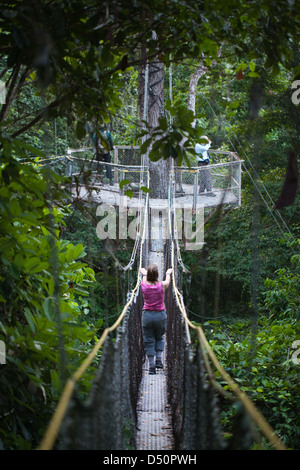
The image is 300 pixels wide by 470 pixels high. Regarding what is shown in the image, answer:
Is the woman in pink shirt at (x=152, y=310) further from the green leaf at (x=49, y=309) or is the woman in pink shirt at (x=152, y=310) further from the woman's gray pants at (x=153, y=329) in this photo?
the green leaf at (x=49, y=309)

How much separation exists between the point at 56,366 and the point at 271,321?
13.0 feet

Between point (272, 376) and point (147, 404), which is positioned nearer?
point (147, 404)

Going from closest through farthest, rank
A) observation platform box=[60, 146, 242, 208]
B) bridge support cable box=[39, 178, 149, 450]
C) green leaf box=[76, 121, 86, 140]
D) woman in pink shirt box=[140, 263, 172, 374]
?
bridge support cable box=[39, 178, 149, 450] → green leaf box=[76, 121, 86, 140] → woman in pink shirt box=[140, 263, 172, 374] → observation platform box=[60, 146, 242, 208]

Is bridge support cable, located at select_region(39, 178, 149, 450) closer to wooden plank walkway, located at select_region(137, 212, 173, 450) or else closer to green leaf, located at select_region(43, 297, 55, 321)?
green leaf, located at select_region(43, 297, 55, 321)

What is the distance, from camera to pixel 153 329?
4172mm

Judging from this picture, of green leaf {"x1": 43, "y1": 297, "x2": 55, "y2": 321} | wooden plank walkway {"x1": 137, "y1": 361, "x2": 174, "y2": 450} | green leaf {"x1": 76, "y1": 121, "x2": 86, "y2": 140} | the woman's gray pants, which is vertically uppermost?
green leaf {"x1": 76, "y1": 121, "x2": 86, "y2": 140}

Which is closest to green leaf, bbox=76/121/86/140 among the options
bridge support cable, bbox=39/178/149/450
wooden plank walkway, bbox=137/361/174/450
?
bridge support cable, bbox=39/178/149/450

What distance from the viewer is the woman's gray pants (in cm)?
411

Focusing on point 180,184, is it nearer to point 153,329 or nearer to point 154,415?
point 153,329

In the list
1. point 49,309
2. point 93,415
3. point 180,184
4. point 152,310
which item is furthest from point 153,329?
point 180,184

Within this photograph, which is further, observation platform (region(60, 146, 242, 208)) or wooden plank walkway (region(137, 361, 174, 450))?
observation platform (region(60, 146, 242, 208))

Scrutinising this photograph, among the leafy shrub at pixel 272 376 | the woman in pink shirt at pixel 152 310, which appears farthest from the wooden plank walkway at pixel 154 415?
the leafy shrub at pixel 272 376

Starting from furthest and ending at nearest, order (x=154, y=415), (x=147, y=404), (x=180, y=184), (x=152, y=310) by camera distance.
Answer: (x=180, y=184) < (x=152, y=310) < (x=147, y=404) < (x=154, y=415)

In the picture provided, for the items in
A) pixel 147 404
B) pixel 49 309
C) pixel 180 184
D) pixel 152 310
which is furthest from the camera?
pixel 180 184
